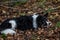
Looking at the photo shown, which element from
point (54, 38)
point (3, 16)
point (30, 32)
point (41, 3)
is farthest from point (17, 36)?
point (41, 3)

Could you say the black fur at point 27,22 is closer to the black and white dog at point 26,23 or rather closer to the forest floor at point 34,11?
the black and white dog at point 26,23

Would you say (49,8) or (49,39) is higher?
(49,8)

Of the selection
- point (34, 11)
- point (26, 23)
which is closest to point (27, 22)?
point (26, 23)

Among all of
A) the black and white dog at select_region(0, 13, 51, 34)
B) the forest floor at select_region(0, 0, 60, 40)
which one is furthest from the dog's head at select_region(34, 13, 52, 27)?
the forest floor at select_region(0, 0, 60, 40)

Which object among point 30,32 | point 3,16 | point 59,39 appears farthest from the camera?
point 3,16

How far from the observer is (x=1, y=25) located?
27.8ft

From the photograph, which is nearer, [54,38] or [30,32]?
[54,38]

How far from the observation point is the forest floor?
7.94 meters

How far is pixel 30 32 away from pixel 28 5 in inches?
136

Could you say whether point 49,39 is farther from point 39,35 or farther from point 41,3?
point 41,3

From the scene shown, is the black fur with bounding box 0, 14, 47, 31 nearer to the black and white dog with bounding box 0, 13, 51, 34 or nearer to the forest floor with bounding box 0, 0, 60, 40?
the black and white dog with bounding box 0, 13, 51, 34

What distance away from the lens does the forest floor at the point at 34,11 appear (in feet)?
26.0

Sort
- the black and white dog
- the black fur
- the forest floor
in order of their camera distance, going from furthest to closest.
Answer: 1. the black fur
2. the black and white dog
3. the forest floor

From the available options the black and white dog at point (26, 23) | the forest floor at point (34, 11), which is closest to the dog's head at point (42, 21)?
the black and white dog at point (26, 23)
